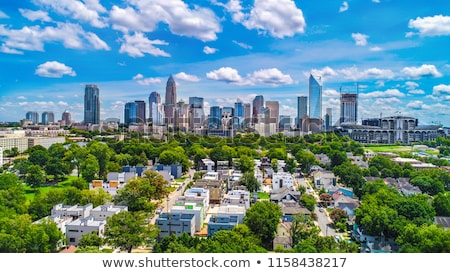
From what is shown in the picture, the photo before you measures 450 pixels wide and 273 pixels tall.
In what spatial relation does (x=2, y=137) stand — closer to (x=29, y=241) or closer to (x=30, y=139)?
(x=30, y=139)

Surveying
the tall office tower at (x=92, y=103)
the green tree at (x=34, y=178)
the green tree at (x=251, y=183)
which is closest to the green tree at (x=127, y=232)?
the tall office tower at (x=92, y=103)

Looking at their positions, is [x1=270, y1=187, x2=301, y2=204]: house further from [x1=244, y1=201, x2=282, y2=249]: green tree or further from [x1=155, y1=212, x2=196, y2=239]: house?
[x1=155, y1=212, x2=196, y2=239]: house

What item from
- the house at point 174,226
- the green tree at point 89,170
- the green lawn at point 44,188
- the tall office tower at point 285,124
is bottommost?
the green lawn at point 44,188

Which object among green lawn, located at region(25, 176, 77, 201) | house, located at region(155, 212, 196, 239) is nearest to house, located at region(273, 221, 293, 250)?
house, located at region(155, 212, 196, 239)

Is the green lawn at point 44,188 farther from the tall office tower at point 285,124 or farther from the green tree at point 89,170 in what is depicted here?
the tall office tower at point 285,124

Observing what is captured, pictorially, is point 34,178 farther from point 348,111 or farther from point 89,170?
point 348,111
